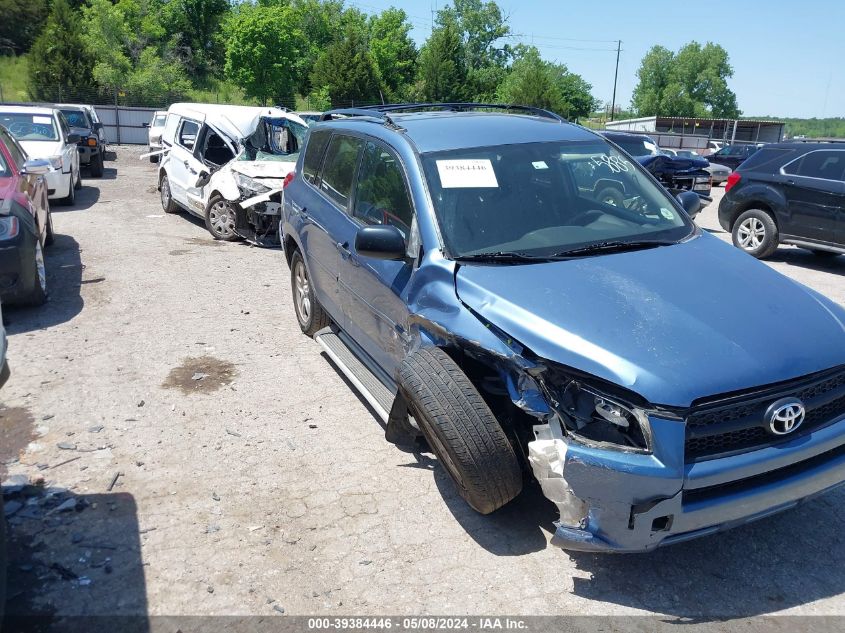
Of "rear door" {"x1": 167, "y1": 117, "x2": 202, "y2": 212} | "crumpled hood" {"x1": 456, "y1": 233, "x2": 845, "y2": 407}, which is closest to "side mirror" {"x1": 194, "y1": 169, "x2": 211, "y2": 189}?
"rear door" {"x1": 167, "y1": 117, "x2": 202, "y2": 212}

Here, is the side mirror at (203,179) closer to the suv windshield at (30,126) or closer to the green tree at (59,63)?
the suv windshield at (30,126)

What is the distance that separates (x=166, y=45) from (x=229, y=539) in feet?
180

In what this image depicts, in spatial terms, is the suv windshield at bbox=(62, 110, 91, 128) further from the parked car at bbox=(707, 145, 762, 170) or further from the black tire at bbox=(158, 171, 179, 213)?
the parked car at bbox=(707, 145, 762, 170)

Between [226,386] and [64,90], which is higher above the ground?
[64,90]

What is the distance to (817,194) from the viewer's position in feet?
33.2

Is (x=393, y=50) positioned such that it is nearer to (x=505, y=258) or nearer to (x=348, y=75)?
(x=348, y=75)

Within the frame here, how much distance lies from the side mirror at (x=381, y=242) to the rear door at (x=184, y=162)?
8.34m

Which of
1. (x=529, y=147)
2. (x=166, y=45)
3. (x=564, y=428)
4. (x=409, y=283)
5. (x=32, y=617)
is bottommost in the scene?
(x=32, y=617)

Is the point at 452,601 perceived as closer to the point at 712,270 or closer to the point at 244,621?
the point at 244,621

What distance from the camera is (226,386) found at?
220 inches

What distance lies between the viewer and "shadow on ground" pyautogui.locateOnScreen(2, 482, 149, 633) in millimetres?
3100

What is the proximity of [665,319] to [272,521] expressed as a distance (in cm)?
223

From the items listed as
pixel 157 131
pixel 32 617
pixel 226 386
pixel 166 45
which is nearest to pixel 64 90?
pixel 166 45

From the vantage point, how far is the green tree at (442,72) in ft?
193
